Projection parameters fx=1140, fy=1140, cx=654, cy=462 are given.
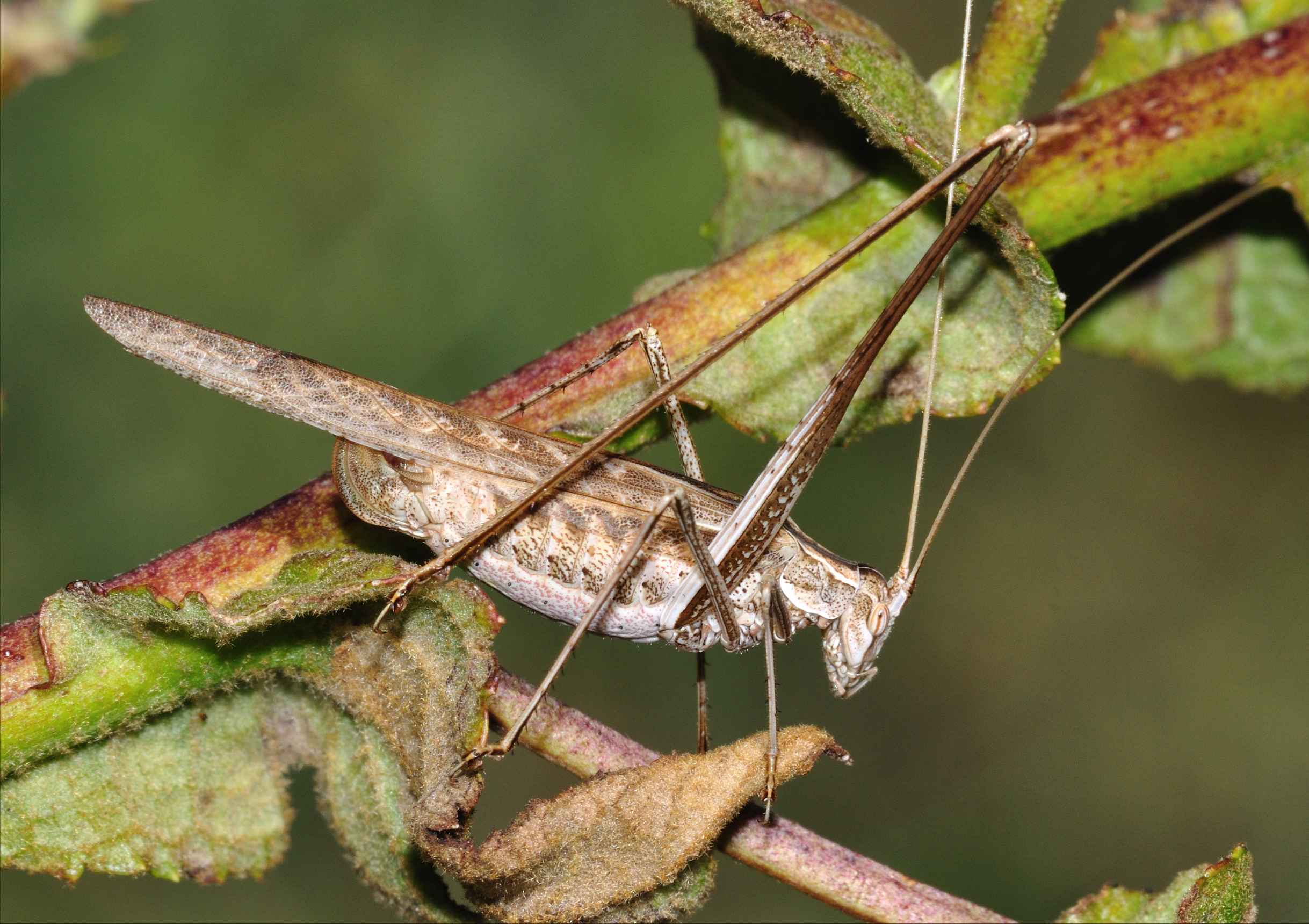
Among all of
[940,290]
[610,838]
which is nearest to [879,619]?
[940,290]

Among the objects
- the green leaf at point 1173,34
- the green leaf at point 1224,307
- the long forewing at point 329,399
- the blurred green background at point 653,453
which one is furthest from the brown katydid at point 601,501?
the blurred green background at point 653,453

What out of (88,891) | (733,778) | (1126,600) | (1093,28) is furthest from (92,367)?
(1093,28)

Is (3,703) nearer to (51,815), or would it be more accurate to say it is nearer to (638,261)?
(51,815)

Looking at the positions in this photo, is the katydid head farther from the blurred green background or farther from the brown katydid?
the blurred green background

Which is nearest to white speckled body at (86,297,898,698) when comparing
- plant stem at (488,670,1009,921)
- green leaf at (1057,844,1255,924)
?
plant stem at (488,670,1009,921)

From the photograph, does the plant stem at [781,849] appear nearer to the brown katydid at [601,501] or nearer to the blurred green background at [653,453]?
the brown katydid at [601,501]
